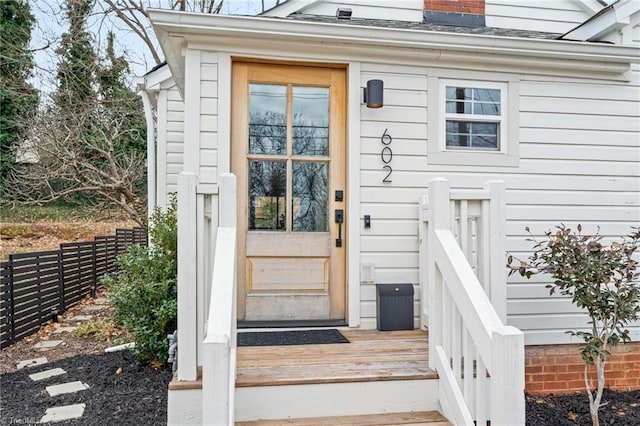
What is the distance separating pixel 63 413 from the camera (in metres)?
2.91

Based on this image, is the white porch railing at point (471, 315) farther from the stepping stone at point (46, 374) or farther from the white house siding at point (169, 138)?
the white house siding at point (169, 138)

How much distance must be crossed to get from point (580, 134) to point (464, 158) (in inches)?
45.6

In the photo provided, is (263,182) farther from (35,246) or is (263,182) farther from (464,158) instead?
(35,246)

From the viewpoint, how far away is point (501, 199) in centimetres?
249

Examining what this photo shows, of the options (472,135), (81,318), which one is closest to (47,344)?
(81,318)

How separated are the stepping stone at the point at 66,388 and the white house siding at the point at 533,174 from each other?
Result: 2.33 metres

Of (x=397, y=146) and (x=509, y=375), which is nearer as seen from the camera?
(x=509, y=375)

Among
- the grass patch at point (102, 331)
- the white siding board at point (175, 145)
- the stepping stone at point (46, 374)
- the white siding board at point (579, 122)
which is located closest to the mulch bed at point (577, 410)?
the white siding board at point (579, 122)

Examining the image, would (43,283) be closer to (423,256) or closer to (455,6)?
(423,256)

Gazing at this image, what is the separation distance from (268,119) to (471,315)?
227 centimetres

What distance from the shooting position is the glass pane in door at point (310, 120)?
3.55 metres

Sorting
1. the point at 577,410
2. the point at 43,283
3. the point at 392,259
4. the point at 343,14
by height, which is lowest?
the point at 577,410

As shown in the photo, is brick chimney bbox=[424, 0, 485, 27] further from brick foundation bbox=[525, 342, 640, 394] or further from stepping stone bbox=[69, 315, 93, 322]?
stepping stone bbox=[69, 315, 93, 322]

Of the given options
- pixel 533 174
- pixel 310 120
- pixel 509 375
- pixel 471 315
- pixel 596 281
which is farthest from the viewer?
pixel 533 174
